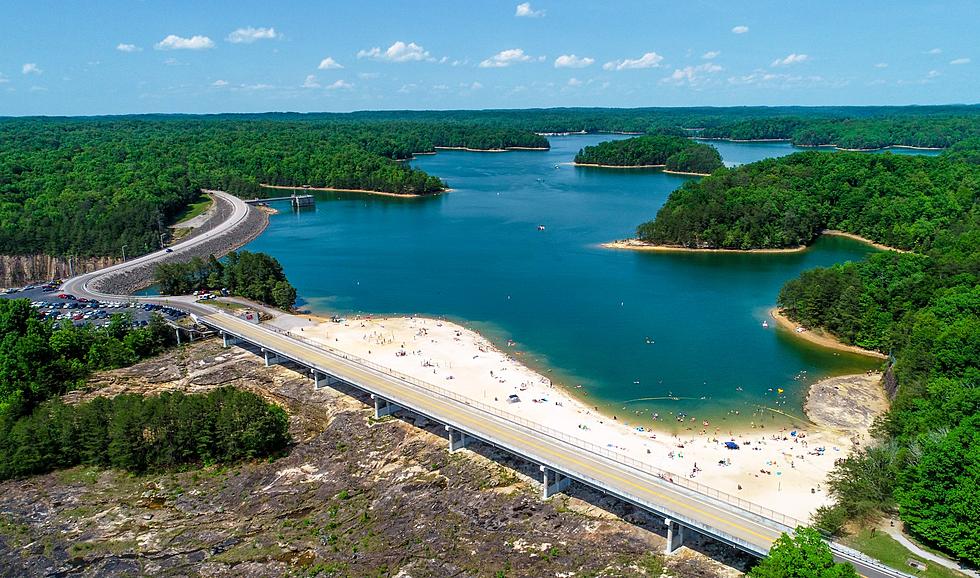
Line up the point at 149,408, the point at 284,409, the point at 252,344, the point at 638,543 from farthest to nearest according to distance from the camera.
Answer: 1. the point at 252,344
2. the point at 284,409
3. the point at 149,408
4. the point at 638,543

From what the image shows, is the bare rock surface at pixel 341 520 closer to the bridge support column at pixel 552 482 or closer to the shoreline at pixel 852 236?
the bridge support column at pixel 552 482

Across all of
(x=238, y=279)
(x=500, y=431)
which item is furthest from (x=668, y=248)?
(x=500, y=431)

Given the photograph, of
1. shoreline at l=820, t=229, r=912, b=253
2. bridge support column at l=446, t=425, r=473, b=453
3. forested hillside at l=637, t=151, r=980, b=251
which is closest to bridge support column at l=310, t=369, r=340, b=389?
bridge support column at l=446, t=425, r=473, b=453

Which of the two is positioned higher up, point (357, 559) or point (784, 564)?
point (784, 564)

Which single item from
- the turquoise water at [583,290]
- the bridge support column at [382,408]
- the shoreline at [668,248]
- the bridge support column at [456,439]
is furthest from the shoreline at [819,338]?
the bridge support column at [382,408]

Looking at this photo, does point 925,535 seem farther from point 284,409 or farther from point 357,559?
point 284,409

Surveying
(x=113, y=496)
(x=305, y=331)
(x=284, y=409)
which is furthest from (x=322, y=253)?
(x=113, y=496)

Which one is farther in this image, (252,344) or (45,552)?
(252,344)

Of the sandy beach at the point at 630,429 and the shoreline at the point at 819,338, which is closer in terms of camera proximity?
the sandy beach at the point at 630,429

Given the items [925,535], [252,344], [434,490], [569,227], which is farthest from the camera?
[569,227]
